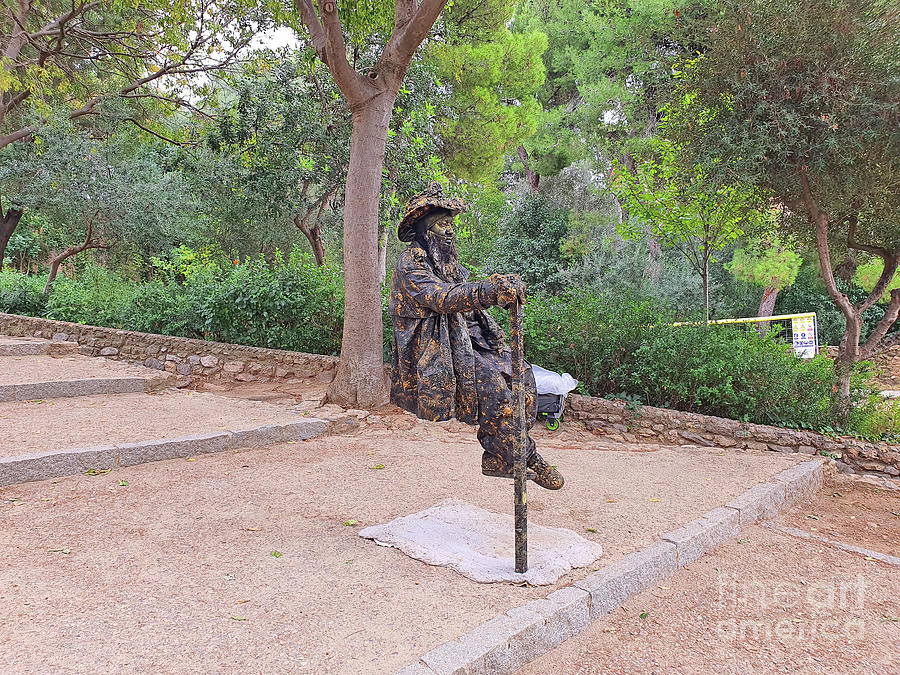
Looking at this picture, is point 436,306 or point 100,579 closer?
point 100,579

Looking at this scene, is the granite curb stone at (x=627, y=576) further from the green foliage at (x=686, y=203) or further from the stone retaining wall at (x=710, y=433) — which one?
the green foliage at (x=686, y=203)

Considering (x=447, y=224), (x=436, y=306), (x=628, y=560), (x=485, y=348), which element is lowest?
(x=628, y=560)

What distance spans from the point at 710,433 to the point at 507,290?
459cm

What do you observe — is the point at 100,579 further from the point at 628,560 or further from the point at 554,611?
the point at 628,560

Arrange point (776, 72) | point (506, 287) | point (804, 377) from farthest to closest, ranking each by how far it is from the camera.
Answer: point (804, 377) < point (776, 72) < point (506, 287)

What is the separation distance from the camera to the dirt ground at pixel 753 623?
7.71ft

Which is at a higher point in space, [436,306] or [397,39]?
[397,39]

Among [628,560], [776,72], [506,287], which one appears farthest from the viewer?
[776,72]

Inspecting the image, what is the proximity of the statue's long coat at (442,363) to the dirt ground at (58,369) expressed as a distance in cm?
625

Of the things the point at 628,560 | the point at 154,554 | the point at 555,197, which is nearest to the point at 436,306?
the point at 628,560

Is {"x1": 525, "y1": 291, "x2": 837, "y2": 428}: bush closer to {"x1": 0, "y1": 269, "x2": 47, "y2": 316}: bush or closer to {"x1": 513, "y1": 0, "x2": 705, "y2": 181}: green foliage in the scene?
A: {"x1": 513, "y1": 0, "x2": 705, "y2": 181}: green foliage

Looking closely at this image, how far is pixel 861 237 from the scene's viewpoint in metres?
7.00

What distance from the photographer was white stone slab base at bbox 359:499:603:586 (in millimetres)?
2854

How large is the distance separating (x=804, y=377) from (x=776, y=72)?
3.34 metres
